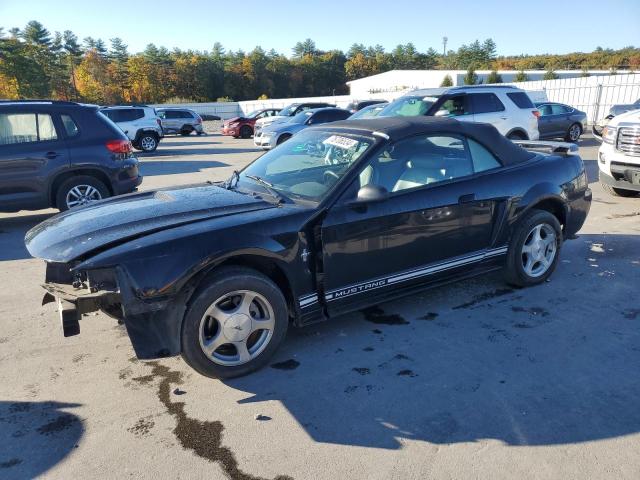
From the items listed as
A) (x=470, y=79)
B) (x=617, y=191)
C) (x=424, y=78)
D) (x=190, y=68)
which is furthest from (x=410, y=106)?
(x=190, y=68)

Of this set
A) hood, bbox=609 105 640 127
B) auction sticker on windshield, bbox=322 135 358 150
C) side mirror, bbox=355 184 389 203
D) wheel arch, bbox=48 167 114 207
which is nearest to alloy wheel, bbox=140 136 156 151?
wheel arch, bbox=48 167 114 207

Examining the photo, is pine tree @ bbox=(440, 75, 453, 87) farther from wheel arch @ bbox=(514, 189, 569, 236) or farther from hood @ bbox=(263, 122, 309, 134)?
wheel arch @ bbox=(514, 189, 569, 236)

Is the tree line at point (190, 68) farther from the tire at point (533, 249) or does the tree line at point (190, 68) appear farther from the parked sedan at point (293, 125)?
the tire at point (533, 249)

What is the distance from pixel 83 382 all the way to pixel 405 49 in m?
111

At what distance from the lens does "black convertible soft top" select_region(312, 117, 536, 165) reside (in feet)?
12.9

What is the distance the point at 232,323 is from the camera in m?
3.12

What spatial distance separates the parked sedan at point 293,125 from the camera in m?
16.2

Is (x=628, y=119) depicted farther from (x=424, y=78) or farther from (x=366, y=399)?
(x=424, y=78)

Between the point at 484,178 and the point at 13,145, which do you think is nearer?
the point at 484,178

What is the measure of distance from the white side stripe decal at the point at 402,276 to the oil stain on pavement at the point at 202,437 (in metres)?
1.01

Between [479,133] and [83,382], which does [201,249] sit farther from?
[479,133]

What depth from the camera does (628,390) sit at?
3008mm

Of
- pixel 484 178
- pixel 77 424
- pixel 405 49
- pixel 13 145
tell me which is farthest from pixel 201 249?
pixel 405 49

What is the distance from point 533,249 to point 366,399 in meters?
2.51
